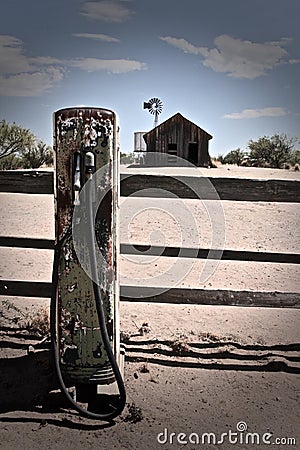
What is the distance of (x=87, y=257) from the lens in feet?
9.41

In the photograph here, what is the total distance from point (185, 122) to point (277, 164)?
12.5 metres

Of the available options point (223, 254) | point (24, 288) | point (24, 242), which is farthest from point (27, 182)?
point (223, 254)

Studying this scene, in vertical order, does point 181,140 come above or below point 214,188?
above

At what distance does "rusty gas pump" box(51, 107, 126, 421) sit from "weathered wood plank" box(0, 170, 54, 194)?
875 millimetres

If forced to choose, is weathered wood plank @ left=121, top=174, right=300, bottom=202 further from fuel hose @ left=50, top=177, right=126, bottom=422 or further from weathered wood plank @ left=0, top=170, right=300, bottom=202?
fuel hose @ left=50, top=177, right=126, bottom=422

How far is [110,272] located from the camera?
2.95 m

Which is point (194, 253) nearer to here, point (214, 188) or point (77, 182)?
point (214, 188)

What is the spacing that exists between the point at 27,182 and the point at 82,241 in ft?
3.74

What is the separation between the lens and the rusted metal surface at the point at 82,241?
2.80 m

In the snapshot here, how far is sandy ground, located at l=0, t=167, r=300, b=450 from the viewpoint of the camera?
2.72m

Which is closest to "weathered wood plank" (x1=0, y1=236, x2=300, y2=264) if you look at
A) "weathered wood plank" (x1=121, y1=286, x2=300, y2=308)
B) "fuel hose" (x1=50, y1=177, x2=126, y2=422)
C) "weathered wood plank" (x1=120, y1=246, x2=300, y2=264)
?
"weathered wood plank" (x1=120, y1=246, x2=300, y2=264)

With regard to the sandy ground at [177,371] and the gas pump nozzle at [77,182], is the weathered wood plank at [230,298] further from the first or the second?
the gas pump nozzle at [77,182]

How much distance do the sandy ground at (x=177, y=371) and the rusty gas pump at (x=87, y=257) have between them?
0.19 meters

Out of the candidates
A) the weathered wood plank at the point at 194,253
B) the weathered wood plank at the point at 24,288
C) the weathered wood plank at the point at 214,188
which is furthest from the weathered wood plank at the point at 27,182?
the weathered wood plank at the point at 24,288
